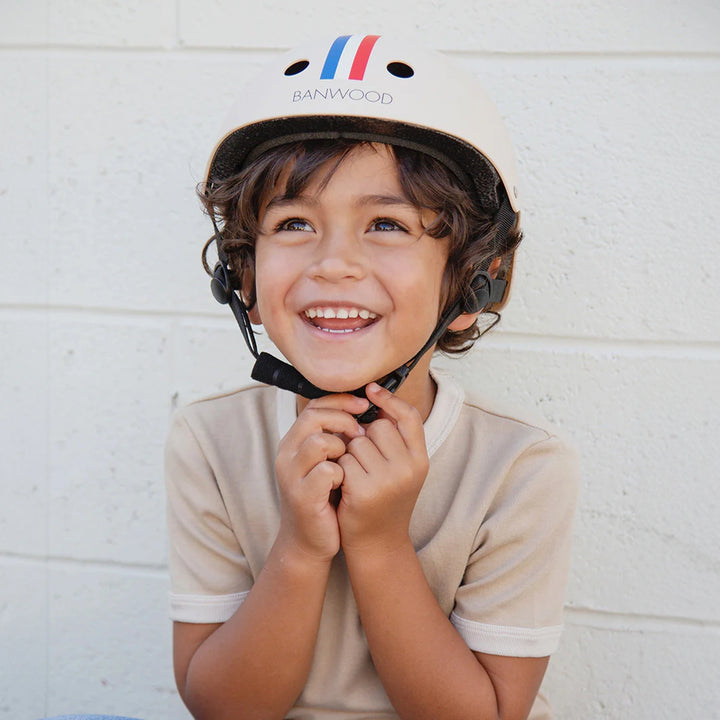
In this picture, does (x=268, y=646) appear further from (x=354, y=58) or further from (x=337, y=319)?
(x=354, y=58)

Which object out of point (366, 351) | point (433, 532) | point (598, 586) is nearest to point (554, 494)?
point (433, 532)

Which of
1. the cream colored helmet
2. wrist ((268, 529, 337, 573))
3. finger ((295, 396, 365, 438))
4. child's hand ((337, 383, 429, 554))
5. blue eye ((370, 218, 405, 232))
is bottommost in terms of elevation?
wrist ((268, 529, 337, 573))

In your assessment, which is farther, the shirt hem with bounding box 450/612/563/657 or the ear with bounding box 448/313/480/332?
the ear with bounding box 448/313/480/332

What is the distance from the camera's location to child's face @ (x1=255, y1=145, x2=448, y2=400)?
140 centimetres

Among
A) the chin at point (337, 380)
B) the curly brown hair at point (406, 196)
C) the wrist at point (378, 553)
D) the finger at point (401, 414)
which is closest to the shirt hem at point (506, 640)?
the wrist at point (378, 553)

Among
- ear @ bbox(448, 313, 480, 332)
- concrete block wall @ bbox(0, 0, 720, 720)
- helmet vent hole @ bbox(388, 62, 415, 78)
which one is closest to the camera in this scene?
helmet vent hole @ bbox(388, 62, 415, 78)

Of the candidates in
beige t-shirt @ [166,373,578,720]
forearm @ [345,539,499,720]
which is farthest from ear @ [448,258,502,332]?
forearm @ [345,539,499,720]

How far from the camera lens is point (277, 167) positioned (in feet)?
4.81

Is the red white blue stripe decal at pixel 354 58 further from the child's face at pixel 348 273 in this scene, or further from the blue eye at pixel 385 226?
the blue eye at pixel 385 226

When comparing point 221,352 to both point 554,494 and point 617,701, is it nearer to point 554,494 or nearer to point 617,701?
point 554,494

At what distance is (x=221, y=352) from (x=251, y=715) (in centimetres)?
87

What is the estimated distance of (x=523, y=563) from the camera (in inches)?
59.1

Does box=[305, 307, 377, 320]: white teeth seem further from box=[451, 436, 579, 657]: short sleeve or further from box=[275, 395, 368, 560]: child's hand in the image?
box=[451, 436, 579, 657]: short sleeve

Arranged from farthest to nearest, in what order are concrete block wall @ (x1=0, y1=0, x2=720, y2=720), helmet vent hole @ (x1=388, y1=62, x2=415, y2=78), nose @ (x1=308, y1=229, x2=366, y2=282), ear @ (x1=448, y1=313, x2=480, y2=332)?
concrete block wall @ (x1=0, y1=0, x2=720, y2=720), ear @ (x1=448, y1=313, x2=480, y2=332), helmet vent hole @ (x1=388, y1=62, x2=415, y2=78), nose @ (x1=308, y1=229, x2=366, y2=282)
